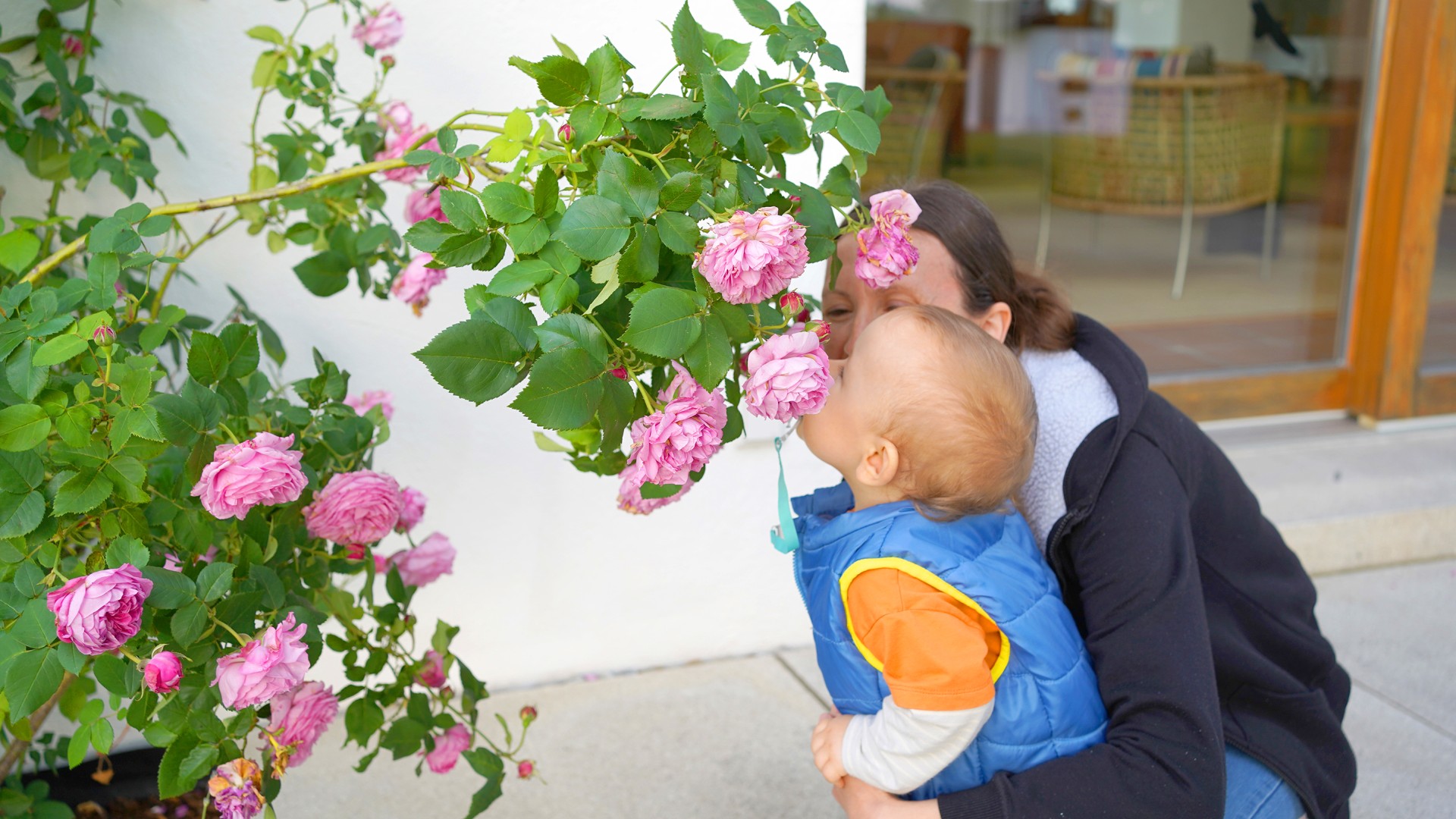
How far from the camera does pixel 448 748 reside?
1.52 meters

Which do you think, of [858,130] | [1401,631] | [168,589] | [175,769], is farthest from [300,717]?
[1401,631]

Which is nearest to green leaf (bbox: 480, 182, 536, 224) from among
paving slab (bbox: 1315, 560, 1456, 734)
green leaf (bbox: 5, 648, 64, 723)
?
green leaf (bbox: 5, 648, 64, 723)

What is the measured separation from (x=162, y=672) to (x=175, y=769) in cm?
15

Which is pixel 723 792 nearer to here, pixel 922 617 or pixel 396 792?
pixel 396 792

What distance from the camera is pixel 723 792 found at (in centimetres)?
203

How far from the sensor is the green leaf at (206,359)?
45.9 inches

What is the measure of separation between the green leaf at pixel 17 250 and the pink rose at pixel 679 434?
35.2 inches

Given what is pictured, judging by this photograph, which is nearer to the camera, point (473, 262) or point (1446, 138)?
point (473, 262)

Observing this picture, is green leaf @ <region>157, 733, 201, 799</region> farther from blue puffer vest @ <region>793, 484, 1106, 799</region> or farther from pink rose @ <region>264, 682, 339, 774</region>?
blue puffer vest @ <region>793, 484, 1106, 799</region>

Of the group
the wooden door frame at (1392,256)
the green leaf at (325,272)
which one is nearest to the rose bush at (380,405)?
the green leaf at (325,272)

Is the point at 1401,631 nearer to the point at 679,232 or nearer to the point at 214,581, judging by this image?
the point at 679,232

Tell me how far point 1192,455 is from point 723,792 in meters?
1.04

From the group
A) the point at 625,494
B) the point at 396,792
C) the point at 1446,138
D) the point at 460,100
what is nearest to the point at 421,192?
the point at 625,494

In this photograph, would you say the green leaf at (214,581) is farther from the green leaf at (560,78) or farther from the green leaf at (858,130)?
the green leaf at (858,130)
